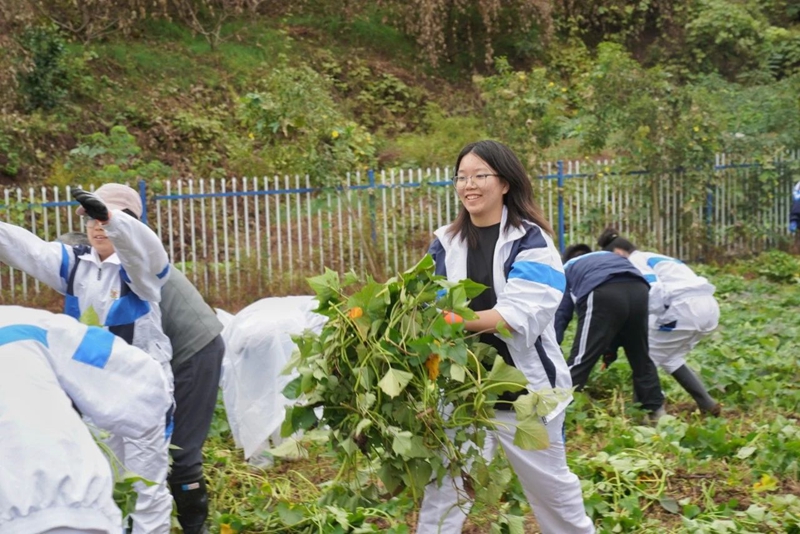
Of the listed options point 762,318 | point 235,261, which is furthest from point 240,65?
point 762,318

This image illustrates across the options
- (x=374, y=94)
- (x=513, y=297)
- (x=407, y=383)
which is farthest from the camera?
(x=374, y=94)

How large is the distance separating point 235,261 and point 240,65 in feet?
24.7

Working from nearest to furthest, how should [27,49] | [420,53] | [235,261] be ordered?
1. [235,261]
2. [27,49]
3. [420,53]

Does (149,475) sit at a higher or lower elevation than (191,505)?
higher

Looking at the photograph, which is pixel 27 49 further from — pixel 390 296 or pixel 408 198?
pixel 390 296

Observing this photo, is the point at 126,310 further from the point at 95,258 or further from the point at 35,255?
the point at 35,255

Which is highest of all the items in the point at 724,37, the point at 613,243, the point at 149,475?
the point at 724,37

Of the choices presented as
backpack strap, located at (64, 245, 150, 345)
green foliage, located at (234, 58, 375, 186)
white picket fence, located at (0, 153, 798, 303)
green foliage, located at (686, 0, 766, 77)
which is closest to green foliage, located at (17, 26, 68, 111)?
white picket fence, located at (0, 153, 798, 303)

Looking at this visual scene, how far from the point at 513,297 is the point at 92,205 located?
1664mm

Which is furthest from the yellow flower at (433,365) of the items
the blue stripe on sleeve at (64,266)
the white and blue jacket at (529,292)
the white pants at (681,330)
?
the white pants at (681,330)

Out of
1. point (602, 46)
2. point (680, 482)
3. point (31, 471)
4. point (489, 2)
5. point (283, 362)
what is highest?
point (489, 2)

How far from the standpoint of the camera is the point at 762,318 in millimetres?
9688

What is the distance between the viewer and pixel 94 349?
2809 millimetres

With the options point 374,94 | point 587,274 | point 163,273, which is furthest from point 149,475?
point 374,94
